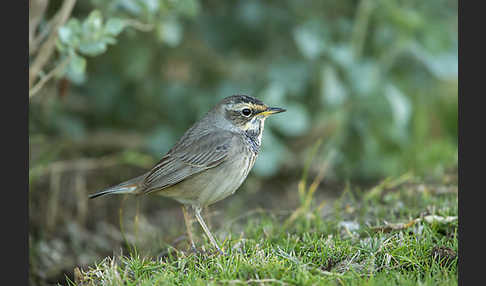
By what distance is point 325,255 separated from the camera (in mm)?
4320

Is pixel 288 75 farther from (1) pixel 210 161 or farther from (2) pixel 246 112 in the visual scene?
(1) pixel 210 161

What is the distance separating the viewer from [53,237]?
7.14 meters

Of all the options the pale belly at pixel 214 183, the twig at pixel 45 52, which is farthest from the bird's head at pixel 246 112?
the twig at pixel 45 52

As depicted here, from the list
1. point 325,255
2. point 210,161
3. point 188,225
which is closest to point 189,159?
point 210,161

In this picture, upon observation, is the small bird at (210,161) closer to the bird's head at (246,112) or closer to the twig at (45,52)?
the bird's head at (246,112)

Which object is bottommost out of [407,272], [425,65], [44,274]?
[44,274]

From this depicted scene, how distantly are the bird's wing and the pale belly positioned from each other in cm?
6

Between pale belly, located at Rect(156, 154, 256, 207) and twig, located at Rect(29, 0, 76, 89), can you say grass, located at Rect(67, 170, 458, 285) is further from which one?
twig, located at Rect(29, 0, 76, 89)

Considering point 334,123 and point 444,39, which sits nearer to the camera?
point 444,39

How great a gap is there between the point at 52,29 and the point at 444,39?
16.1ft

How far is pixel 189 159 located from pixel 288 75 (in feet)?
8.39

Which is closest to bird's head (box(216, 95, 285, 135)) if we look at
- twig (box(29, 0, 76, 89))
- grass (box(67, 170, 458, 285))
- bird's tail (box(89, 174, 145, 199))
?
grass (box(67, 170, 458, 285))

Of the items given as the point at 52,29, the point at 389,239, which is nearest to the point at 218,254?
the point at 389,239

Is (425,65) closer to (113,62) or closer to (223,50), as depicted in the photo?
(223,50)
